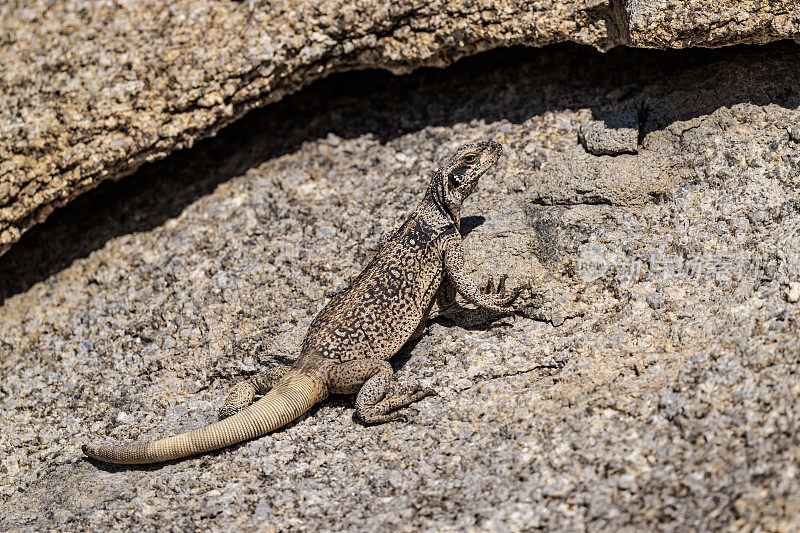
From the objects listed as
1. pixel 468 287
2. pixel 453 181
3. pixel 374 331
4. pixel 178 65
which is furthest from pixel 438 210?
pixel 178 65

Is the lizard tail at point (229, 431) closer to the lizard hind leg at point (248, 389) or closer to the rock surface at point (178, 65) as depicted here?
the lizard hind leg at point (248, 389)

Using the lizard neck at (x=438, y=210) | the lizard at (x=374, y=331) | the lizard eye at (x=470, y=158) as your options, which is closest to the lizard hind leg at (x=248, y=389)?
the lizard at (x=374, y=331)

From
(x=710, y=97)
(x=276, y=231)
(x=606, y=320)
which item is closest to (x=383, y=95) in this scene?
(x=276, y=231)

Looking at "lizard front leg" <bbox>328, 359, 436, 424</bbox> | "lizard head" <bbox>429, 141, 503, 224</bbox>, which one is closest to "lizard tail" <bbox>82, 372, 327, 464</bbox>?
"lizard front leg" <bbox>328, 359, 436, 424</bbox>

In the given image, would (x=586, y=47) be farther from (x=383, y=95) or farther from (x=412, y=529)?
(x=412, y=529)

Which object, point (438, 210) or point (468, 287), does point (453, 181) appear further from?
point (468, 287)

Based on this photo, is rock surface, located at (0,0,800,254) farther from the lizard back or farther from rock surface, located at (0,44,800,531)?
the lizard back
